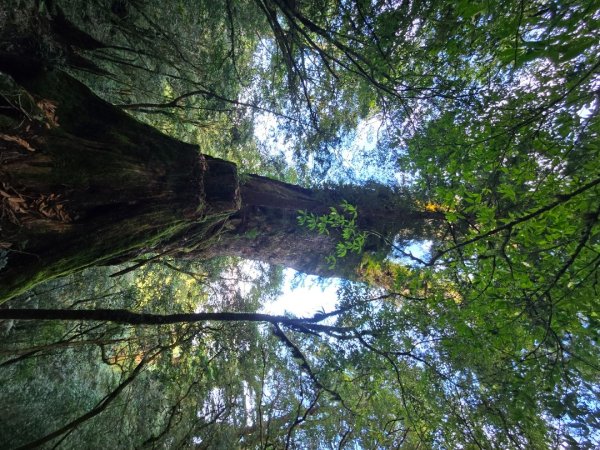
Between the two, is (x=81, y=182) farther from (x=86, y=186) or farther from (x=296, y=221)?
(x=296, y=221)

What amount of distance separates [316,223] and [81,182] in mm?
4165

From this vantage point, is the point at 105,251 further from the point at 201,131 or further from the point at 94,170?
the point at 201,131

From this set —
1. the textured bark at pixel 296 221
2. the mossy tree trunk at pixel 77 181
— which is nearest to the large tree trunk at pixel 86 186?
the mossy tree trunk at pixel 77 181

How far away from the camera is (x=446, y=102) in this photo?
6246mm

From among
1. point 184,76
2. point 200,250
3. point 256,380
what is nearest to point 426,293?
point 256,380

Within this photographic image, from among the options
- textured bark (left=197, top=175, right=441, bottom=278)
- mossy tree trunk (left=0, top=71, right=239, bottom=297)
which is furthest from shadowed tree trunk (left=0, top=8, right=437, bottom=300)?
textured bark (left=197, top=175, right=441, bottom=278)

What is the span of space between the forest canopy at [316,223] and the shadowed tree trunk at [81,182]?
0.09 ft

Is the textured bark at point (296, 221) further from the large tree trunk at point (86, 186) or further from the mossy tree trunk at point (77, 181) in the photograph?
the mossy tree trunk at point (77, 181)

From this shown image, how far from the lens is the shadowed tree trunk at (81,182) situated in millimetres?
3661

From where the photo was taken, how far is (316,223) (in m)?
7.18

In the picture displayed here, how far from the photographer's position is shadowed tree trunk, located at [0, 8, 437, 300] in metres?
3.66

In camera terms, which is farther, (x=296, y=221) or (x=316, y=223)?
(x=296, y=221)

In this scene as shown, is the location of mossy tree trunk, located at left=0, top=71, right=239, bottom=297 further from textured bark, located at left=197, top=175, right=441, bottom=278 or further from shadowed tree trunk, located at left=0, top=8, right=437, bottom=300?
textured bark, located at left=197, top=175, right=441, bottom=278

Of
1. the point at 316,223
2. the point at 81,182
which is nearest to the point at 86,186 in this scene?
the point at 81,182
